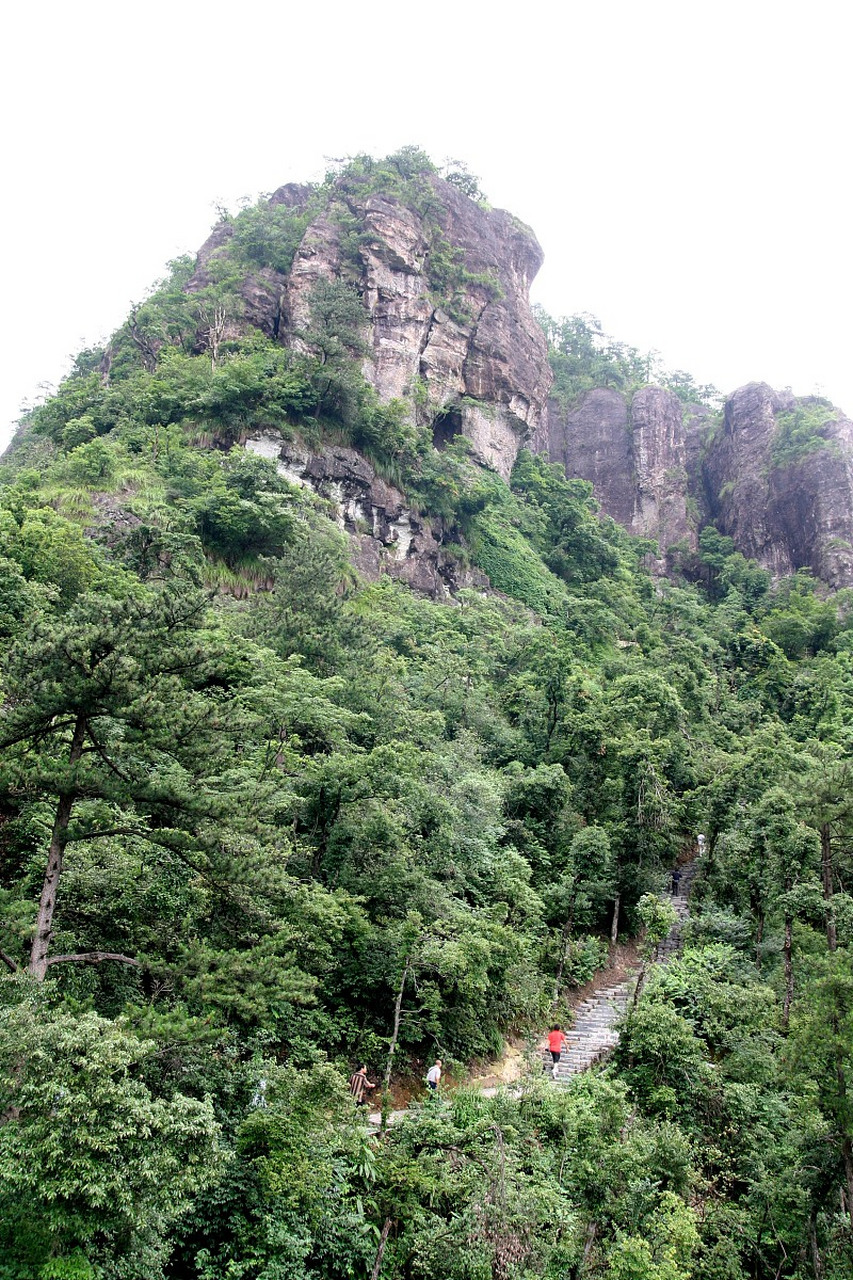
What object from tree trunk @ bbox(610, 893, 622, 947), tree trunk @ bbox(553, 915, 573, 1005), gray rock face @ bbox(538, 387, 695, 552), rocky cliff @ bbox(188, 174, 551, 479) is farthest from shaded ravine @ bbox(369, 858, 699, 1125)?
gray rock face @ bbox(538, 387, 695, 552)

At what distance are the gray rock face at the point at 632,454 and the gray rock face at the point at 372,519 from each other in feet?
76.8

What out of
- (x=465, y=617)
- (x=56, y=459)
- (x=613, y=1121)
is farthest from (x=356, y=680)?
(x=56, y=459)

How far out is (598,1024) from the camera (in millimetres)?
17344

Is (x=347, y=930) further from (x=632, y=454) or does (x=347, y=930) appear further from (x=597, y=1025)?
(x=632, y=454)

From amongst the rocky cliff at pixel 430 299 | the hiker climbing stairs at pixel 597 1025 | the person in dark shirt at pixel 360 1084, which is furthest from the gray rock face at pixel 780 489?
the person in dark shirt at pixel 360 1084

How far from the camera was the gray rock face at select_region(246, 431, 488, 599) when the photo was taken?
35094 millimetres

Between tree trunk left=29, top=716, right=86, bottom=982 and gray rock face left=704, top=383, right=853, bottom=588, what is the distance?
46640 millimetres

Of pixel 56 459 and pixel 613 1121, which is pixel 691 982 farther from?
pixel 56 459

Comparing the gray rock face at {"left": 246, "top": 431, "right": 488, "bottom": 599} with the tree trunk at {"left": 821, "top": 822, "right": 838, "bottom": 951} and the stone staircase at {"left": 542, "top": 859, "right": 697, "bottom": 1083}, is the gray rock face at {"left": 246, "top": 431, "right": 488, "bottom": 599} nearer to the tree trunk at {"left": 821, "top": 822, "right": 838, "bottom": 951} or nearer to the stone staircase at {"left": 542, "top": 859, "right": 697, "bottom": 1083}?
the stone staircase at {"left": 542, "top": 859, "right": 697, "bottom": 1083}

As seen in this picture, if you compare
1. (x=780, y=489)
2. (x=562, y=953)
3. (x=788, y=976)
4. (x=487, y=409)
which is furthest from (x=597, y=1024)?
(x=780, y=489)

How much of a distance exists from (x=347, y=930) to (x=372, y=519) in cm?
2706

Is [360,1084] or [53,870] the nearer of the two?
[53,870]

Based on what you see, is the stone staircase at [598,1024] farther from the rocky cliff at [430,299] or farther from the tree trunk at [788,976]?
the rocky cliff at [430,299]

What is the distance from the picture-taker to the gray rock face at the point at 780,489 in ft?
159
